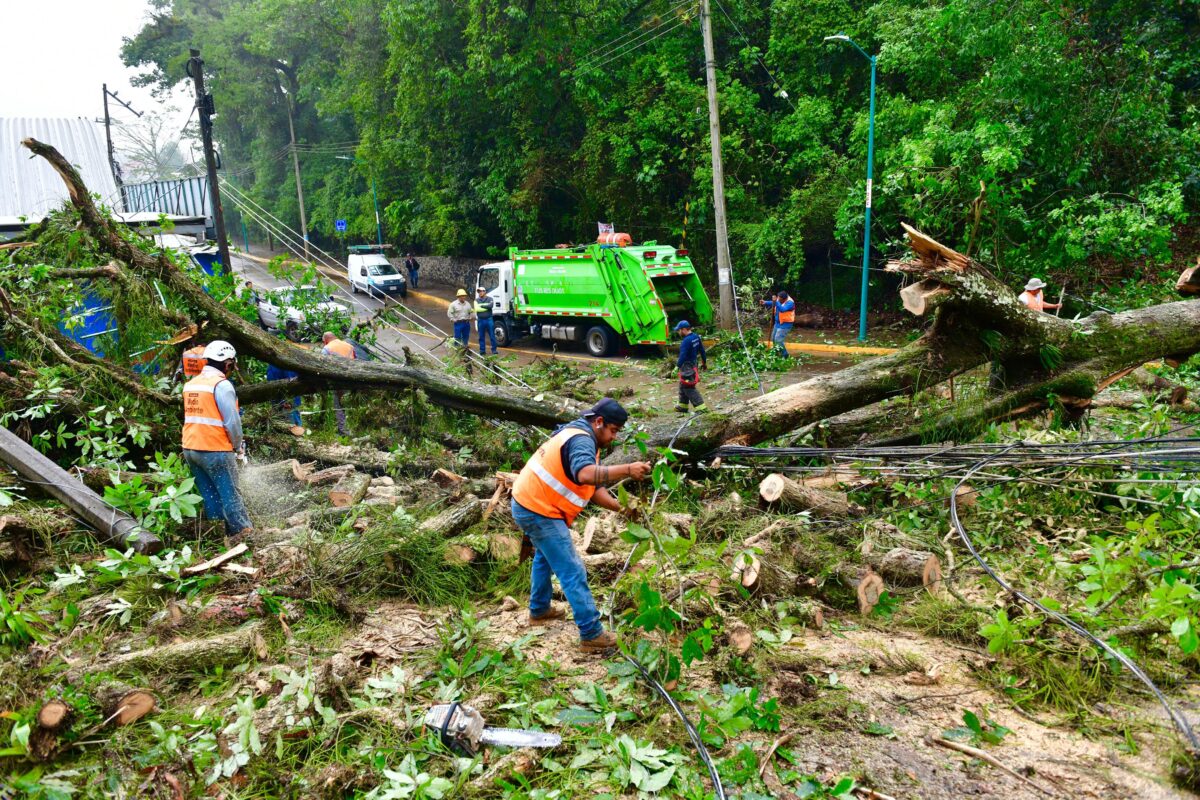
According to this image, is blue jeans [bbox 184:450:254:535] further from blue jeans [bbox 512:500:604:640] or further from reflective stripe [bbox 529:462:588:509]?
reflective stripe [bbox 529:462:588:509]

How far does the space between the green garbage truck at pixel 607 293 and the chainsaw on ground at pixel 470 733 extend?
11692mm

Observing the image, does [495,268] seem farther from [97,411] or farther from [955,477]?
[955,477]

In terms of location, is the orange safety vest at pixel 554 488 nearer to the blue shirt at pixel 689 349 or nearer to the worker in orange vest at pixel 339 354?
the worker in orange vest at pixel 339 354

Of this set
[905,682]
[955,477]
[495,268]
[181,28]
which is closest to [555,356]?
[495,268]

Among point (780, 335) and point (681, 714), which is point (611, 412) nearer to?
point (681, 714)

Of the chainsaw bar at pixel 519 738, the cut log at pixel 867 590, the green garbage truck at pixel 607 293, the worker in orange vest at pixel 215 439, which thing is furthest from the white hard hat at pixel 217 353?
the green garbage truck at pixel 607 293

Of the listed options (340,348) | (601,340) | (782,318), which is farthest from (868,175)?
(340,348)

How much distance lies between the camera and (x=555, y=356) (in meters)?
15.7

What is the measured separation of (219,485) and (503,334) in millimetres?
13288

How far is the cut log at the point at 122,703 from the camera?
3314mm

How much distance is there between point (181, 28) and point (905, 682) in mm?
50679

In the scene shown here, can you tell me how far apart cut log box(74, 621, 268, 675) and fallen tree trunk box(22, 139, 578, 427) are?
3307 millimetres

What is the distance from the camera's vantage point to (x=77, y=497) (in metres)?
5.04

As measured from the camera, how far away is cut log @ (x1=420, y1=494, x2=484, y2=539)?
5.11 m
